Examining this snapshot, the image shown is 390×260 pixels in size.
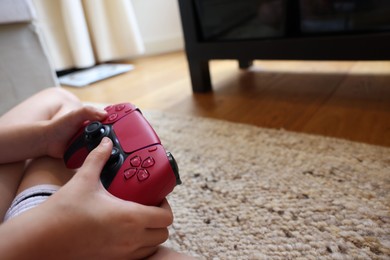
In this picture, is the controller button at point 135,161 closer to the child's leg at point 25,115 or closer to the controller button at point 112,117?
the controller button at point 112,117

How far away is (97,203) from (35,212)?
0.17 ft

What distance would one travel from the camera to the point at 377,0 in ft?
2.11

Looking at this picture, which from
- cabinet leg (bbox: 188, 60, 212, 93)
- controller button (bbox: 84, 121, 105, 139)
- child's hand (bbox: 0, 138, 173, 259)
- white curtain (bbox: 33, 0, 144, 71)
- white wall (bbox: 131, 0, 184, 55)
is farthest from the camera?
white wall (bbox: 131, 0, 184, 55)

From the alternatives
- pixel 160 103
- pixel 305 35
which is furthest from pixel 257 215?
pixel 160 103

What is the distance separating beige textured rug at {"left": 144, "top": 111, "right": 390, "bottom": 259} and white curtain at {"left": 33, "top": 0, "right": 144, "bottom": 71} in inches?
46.2

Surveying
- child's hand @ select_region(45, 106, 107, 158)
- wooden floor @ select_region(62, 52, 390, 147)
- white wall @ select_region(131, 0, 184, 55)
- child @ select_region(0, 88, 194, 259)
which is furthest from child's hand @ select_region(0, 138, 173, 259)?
white wall @ select_region(131, 0, 184, 55)

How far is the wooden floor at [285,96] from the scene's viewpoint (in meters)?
0.67

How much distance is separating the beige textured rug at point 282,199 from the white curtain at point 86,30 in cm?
117

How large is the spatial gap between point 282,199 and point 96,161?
280 millimetres

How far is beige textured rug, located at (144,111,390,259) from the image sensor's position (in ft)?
1.21

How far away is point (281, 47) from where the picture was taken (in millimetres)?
791

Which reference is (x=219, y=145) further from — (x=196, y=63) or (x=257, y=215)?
(x=196, y=63)

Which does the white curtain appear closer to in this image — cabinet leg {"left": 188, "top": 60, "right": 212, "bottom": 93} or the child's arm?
cabinet leg {"left": 188, "top": 60, "right": 212, "bottom": 93}

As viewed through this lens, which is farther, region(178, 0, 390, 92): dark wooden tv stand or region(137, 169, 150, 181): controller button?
region(178, 0, 390, 92): dark wooden tv stand
